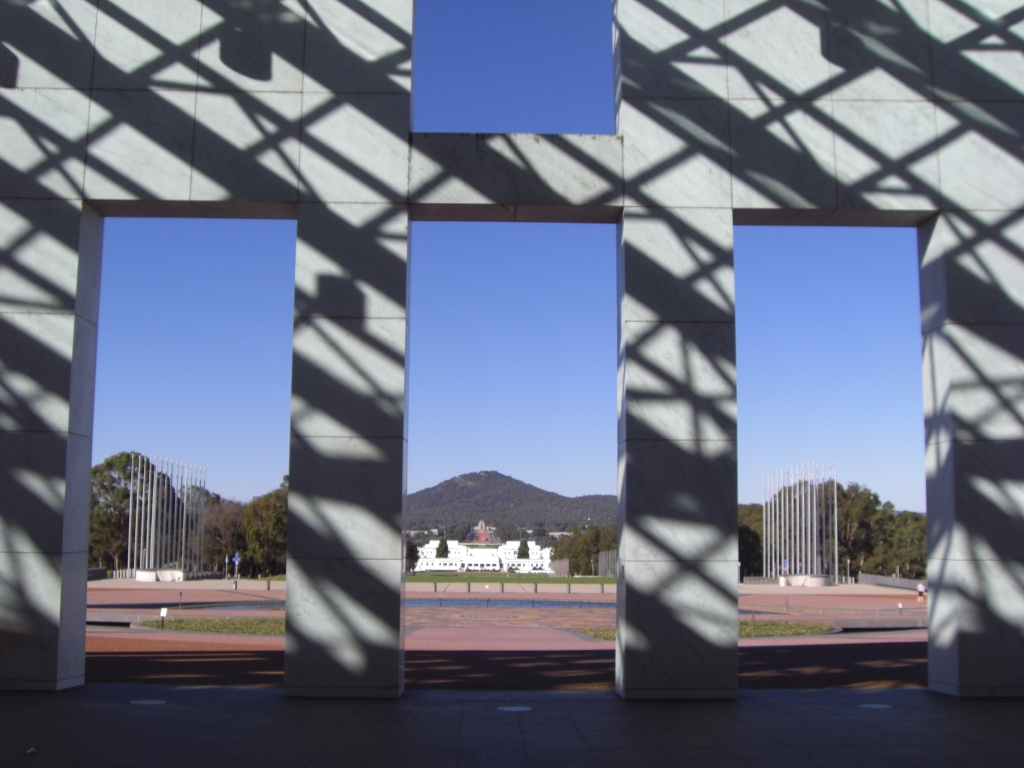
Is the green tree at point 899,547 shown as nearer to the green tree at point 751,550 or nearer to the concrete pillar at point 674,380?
the green tree at point 751,550

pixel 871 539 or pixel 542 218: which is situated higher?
pixel 542 218

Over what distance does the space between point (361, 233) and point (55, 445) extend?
4300 mm

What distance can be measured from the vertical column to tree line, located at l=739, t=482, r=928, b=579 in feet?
223

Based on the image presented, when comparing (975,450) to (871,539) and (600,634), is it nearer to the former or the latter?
(600,634)

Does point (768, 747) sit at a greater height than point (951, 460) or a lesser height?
lesser

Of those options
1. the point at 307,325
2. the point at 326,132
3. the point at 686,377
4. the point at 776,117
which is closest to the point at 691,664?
the point at 686,377

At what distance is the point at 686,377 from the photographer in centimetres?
1119

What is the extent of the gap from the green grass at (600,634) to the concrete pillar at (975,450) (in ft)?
33.5

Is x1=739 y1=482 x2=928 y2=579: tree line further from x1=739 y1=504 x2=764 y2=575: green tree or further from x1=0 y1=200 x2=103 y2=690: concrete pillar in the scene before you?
A: x1=0 y1=200 x2=103 y2=690: concrete pillar

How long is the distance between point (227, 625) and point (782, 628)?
14.4 m

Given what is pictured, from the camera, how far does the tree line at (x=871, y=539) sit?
76.0m

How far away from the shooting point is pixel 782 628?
24938 mm

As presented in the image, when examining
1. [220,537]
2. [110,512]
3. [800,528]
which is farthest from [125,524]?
[800,528]

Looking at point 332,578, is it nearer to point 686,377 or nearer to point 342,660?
point 342,660
